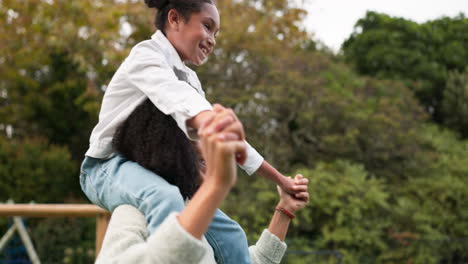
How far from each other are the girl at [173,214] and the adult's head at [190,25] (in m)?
0.21

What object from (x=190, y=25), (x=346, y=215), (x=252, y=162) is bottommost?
(x=346, y=215)

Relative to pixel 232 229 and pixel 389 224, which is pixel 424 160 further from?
pixel 232 229

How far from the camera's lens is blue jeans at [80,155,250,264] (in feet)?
3.78

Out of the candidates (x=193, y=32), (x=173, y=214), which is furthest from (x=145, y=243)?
(x=193, y=32)

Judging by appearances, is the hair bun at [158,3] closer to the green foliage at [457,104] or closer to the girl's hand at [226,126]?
the girl's hand at [226,126]

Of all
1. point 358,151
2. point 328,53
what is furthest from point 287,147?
point 328,53

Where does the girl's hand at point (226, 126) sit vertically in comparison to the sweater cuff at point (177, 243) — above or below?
above

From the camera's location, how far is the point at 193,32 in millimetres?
1328

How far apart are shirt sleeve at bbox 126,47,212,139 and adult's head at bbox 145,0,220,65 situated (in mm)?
120

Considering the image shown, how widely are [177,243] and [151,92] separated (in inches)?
14.3

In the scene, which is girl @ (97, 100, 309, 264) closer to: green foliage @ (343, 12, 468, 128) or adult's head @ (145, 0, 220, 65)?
adult's head @ (145, 0, 220, 65)

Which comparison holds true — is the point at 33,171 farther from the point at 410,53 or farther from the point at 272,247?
the point at 410,53

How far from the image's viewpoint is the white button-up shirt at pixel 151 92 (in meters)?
1.05

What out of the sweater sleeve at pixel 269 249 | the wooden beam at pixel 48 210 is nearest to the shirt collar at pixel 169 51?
the sweater sleeve at pixel 269 249
